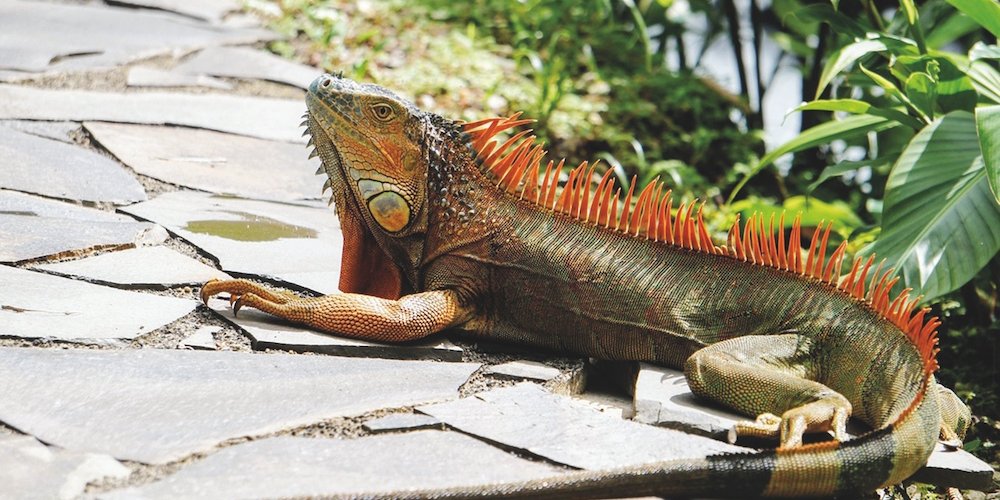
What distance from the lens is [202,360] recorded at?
12.5 feet

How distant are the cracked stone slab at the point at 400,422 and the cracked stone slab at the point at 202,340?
75 cm

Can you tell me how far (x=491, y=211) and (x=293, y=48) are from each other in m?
4.69

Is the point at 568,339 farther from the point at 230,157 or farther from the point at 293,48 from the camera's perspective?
the point at 293,48

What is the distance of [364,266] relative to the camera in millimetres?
4570

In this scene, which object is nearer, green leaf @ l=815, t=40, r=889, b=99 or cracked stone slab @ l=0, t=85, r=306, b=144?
green leaf @ l=815, t=40, r=889, b=99

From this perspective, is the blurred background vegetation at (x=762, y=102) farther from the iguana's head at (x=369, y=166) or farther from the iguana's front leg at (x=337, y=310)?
the iguana's front leg at (x=337, y=310)

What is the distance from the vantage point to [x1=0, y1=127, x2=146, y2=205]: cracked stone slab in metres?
5.37

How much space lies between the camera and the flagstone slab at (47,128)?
6.07 metres

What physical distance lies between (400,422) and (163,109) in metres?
4.03

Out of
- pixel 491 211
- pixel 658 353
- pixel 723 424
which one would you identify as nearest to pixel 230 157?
pixel 491 211

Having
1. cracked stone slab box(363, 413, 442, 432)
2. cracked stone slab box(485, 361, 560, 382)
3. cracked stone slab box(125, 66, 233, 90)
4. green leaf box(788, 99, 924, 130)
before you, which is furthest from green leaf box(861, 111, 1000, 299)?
cracked stone slab box(125, 66, 233, 90)

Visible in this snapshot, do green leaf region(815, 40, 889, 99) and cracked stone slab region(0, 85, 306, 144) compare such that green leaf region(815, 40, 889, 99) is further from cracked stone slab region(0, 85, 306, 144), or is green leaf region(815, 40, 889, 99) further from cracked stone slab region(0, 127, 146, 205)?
cracked stone slab region(0, 127, 146, 205)

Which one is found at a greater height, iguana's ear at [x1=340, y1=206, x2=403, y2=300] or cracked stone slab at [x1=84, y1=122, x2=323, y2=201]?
cracked stone slab at [x1=84, y1=122, x2=323, y2=201]

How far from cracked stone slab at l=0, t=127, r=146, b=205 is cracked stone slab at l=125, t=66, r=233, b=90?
1.42 meters
